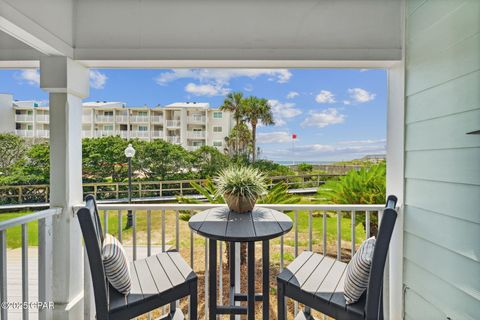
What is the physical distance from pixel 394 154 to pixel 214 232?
5.22ft

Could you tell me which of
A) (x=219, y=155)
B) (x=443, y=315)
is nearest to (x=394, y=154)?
(x=443, y=315)

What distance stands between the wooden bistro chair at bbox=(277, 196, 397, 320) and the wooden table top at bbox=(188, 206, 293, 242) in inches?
11.7

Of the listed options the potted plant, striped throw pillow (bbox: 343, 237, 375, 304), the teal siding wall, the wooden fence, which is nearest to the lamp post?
the wooden fence

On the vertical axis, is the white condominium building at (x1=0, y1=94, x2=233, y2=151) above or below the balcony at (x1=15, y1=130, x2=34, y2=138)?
above

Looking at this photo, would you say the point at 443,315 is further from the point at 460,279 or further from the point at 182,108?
the point at 182,108

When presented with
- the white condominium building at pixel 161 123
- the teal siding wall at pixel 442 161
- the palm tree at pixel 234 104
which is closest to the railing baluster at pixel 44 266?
the white condominium building at pixel 161 123

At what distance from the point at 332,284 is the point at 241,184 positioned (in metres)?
0.85

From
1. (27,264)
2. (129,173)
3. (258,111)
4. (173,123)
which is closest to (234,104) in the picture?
(258,111)

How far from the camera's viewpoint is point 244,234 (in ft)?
5.24

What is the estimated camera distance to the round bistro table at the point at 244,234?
160 cm

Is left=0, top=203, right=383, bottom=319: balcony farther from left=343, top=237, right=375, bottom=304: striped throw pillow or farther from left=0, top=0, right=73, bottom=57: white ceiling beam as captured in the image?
left=0, top=0, right=73, bottom=57: white ceiling beam

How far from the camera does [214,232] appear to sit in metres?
1.63

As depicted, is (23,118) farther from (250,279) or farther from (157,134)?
(250,279)

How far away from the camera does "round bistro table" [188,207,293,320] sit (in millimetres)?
1604
